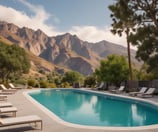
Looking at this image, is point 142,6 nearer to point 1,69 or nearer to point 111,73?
point 111,73

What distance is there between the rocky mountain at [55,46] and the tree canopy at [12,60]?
106 metres

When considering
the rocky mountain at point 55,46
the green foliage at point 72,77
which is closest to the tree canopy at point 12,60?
the green foliage at point 72,77

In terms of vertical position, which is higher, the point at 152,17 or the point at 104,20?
the point at 104,20

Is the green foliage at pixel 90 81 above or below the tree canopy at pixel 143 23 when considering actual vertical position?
below

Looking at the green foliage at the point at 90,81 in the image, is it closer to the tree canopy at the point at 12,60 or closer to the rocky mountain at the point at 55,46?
the tree canopy at the point at 12,60

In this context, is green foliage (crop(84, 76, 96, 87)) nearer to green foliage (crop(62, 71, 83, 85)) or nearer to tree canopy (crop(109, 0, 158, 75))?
green foliage (crop(62, 71, 83, 85))

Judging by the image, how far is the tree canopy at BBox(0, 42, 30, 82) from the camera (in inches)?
1280

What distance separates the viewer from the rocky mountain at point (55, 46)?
490 feet

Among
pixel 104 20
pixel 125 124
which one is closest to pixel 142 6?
pixel 125 124

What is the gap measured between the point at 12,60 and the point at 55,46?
13677 centimetres

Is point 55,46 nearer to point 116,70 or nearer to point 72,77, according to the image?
point 72,77

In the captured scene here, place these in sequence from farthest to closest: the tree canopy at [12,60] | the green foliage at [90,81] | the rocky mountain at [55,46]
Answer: the rocky mountain at [55,46] → the green foliage at [90,81] → the tree canopy at [12,60]

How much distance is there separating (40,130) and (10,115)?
312 cm

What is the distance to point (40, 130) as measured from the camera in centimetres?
780
